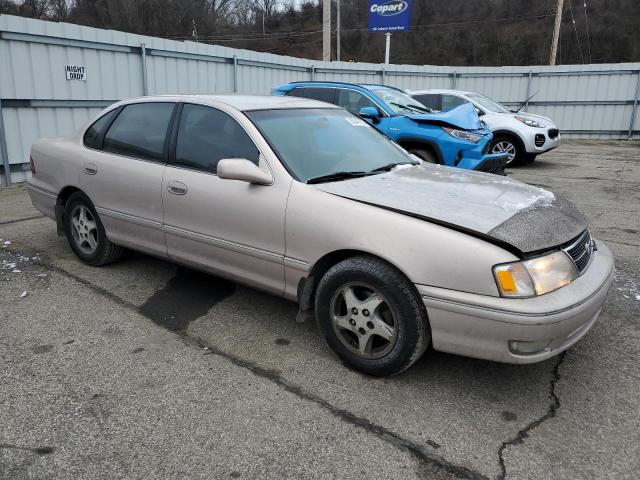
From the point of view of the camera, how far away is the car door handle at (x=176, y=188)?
3803mm

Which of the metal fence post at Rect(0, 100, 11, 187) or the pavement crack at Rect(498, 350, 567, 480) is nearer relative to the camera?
the pavement crack at Rect(498, 350, 567, 480)

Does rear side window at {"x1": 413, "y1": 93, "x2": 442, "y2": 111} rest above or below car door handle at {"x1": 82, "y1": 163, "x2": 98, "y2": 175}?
Answer: above

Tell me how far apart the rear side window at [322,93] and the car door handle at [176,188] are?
6.01 m

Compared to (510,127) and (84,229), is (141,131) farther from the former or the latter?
(510,127)

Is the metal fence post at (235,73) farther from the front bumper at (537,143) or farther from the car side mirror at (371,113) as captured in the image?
the front bumper at (537,143)

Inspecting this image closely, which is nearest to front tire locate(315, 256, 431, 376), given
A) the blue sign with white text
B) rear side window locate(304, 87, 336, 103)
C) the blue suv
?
the blue suv

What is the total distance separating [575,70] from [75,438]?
19054 mm

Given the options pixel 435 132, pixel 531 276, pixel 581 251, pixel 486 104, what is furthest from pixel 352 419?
pixel 486 104

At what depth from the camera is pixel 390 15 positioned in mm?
19672

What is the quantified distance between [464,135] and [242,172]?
5.20 metres

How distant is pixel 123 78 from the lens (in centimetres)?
1000

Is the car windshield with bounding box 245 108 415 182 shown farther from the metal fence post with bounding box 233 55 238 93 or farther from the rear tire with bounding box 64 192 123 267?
the metal fence post with bounding box 233 55 238 93

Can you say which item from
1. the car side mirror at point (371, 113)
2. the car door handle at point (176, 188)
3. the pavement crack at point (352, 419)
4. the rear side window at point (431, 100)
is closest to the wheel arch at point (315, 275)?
the pavement crack at point (352, 419)

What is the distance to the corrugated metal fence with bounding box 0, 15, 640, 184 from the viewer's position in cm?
851
